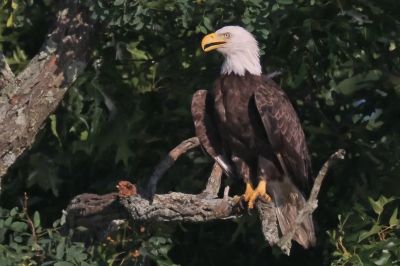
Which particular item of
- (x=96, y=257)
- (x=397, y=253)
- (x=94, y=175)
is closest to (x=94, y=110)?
(x=94, y=175)

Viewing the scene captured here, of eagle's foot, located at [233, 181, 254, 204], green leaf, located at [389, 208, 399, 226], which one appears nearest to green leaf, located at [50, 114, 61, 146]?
eagle's foot, located at [233, 181, 254, 204]

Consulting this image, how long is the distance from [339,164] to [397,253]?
1.49 metres

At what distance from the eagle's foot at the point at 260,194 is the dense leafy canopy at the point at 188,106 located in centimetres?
32

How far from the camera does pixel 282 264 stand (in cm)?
1121

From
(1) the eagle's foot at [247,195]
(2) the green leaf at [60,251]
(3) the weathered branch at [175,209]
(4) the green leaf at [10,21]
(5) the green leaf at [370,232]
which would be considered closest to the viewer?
(3) the weathered branch at [175,209]

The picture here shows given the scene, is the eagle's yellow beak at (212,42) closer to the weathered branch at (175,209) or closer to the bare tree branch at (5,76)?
the weathered branch at (175,209)

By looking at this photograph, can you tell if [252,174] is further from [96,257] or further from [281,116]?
[96,257]

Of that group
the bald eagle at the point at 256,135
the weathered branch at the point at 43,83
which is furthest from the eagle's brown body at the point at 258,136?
the weathered branch at the point at 43,83

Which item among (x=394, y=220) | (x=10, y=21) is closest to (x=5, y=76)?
(x=10, y=21)

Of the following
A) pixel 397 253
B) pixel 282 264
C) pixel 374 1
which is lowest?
pixel 282 264

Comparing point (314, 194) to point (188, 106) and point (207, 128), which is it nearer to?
point (207, 128)

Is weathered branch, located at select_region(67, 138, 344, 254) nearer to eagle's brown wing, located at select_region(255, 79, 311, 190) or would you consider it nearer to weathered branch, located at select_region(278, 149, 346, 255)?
weathered branch, located at select_region(278, 149, 346, 255)

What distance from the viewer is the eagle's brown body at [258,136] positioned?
9422 millimetres

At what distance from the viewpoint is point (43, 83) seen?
31.3ft
